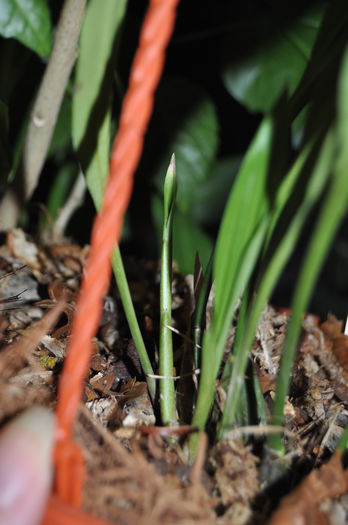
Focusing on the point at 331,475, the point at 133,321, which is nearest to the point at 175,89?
the point at 133,321

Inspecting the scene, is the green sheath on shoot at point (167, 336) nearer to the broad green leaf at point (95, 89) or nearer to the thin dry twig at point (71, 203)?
the broad green leaf at point (95, 89)

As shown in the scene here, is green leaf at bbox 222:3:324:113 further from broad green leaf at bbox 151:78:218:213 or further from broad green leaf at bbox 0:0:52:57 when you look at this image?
broad green leaf at bbox 0:0:52:57

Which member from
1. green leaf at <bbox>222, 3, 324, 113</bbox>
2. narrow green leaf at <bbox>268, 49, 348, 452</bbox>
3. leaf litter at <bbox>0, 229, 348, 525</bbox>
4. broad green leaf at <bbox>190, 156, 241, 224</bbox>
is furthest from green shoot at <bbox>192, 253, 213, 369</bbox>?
broad green leaf at <bbox>190, 156, 241, 224</bbox>

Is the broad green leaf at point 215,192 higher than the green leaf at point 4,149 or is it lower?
lower

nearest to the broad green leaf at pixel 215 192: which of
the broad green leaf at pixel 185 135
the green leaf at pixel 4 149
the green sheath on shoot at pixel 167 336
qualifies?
the broad green leaf at pixel 185 135

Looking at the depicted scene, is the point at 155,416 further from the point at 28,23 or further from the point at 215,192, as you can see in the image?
the point at 215,192

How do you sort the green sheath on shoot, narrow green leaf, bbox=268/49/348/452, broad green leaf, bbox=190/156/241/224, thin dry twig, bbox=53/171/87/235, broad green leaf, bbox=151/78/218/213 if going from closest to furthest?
narrow green leaf, bbox=268/49/348/452 < the green sheath on shoot < thin dry twig, bbox=53/171/87/235 < broad green leaf, bbox=151/78/218/213 < broad green leaf, bbox=190/156/241/224

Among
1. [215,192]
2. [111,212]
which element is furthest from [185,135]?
[111,212]
